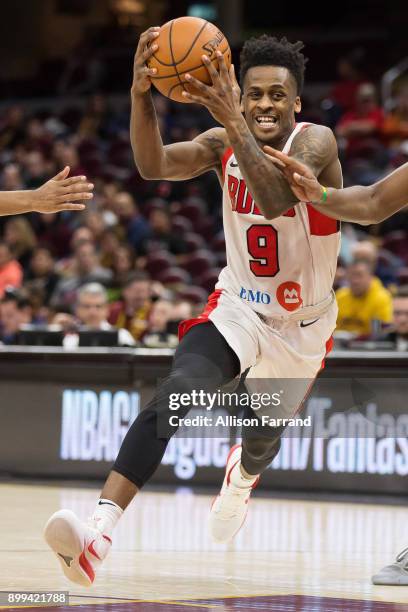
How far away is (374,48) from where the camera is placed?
21.0 metres

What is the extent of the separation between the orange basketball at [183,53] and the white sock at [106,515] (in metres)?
1.65

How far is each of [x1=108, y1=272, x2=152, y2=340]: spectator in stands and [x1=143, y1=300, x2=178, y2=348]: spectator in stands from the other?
0.12m

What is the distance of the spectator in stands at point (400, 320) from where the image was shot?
905cm

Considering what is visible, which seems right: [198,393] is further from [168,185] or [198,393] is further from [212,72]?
[168,185]

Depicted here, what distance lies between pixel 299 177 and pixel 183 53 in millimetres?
745

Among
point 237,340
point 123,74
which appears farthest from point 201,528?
point 123,74

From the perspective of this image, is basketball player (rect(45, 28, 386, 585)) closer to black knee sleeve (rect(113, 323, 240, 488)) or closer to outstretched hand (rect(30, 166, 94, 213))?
black knee sleeve (rect(113, 323, 240, 488))

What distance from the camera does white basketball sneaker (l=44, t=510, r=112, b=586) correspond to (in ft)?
14.2

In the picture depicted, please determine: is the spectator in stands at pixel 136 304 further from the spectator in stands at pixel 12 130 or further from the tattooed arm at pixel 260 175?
the spectator in stands at pixel 12 130

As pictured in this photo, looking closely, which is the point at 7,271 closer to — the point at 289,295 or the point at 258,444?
the point at 258,444

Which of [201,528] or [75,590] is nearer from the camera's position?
[75,590]

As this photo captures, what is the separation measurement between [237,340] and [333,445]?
3.82 metres

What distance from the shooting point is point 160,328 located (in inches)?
412

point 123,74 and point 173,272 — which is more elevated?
point 123,74
